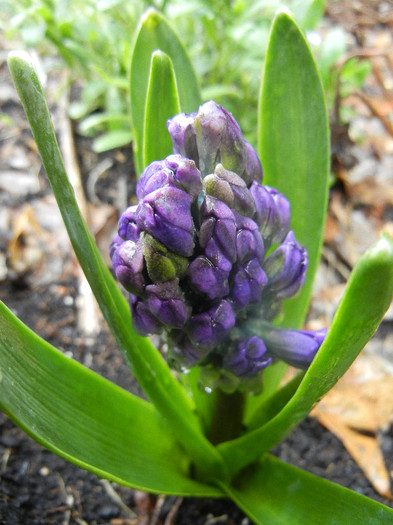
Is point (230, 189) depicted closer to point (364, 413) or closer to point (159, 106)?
point (159, 106)

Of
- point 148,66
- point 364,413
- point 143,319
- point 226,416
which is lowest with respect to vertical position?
point 364,413

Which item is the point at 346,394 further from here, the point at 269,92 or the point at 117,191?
the point at 117,191

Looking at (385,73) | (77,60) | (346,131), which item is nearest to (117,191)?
(77,60)

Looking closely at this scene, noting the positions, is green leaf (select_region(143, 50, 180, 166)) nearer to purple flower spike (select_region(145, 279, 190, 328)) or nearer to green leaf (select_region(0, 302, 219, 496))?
purple flower spike (select_region(145, 279, 190, 328))

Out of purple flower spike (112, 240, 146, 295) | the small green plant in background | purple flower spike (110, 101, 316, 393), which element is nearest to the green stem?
purple flower spike (110, 101, 316, 393)

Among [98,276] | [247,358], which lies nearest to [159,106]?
[98,276]

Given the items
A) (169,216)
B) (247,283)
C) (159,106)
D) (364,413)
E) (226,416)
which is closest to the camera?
(169,216)

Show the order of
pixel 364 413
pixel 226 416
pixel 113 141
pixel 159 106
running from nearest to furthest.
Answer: pixel 159 106, pixel 226 416, pixel 364 413, pixel 113 141

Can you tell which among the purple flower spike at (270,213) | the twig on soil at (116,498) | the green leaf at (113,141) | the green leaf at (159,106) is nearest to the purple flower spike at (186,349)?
the purple flower spike at (270,213)
